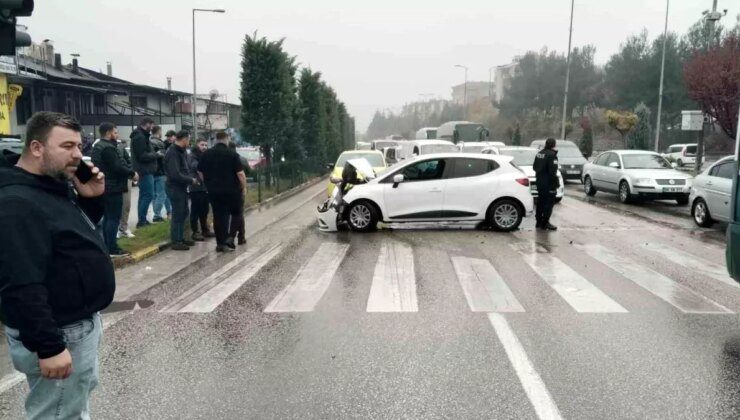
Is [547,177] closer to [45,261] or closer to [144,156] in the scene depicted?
[144,156]

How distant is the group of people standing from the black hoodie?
6.64 metres

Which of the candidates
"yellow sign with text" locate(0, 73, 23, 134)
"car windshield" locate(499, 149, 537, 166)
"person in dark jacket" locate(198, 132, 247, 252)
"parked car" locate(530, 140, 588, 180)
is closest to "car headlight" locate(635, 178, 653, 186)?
"car windshield" locate(499, 149, 537, 166)

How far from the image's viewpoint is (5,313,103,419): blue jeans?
2781mm

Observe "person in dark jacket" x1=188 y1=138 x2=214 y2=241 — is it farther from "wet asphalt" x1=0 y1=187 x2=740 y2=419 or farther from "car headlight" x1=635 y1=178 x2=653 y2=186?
"car headlight" x1=635 y1=178 x2=653 y2=186

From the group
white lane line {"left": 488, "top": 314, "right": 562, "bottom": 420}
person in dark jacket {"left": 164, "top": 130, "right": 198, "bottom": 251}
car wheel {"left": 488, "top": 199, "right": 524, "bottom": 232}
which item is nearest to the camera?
white lane line {"left": 488, "top": 314, "right": 562, "bottom": 420}

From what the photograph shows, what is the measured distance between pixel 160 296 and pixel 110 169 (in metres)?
2.78

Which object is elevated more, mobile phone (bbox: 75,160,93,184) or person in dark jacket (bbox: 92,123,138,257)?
mobile phone (bbox: 75,160,93,184)

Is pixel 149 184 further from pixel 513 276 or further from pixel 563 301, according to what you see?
pixel 563 301

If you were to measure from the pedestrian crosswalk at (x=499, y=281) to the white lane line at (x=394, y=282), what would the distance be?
11 mm

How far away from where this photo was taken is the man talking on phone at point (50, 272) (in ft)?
8.33

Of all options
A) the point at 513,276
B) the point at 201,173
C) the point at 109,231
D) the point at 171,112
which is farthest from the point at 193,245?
the point at 171,112

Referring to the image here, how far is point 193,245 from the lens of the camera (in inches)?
433

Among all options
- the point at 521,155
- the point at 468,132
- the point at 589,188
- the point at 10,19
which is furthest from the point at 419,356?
the point at 468,132

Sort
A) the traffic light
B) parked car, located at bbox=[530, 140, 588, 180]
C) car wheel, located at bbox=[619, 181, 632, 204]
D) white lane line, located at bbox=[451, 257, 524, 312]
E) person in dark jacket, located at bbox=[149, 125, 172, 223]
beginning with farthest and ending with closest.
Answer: parked car, located at bbox=[530, 140, 588, 180], car wheel, located at bbox=[619, 181, 632, 204], person in dark jacket, located at bbox=[149, 125, 172, 223], white lane line, located at bbox=[451, 257, 524, 312], the traffic light
